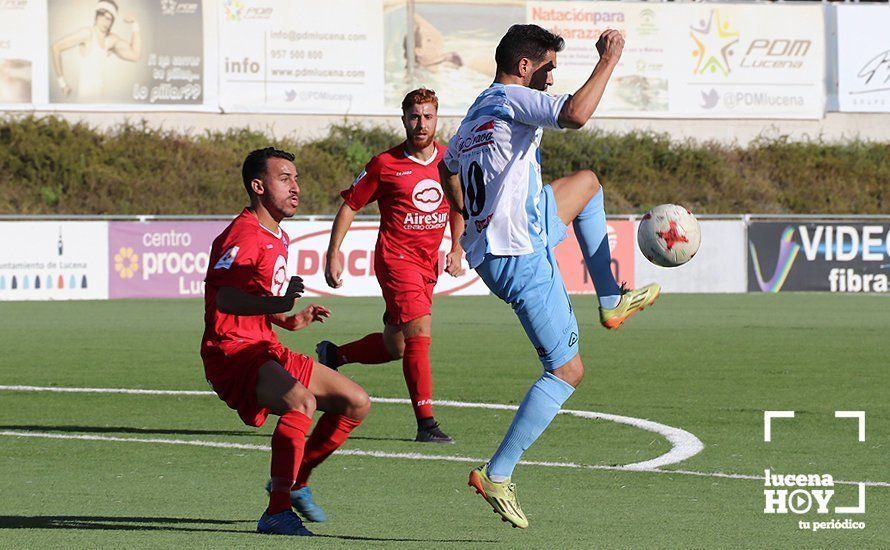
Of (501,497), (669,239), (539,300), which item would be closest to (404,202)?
(669,239)

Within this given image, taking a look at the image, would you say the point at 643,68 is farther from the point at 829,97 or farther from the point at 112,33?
the point at 112,33


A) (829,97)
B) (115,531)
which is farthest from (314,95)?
(115,531)

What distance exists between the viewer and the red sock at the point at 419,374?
984 cm

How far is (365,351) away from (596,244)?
3545 millimetres

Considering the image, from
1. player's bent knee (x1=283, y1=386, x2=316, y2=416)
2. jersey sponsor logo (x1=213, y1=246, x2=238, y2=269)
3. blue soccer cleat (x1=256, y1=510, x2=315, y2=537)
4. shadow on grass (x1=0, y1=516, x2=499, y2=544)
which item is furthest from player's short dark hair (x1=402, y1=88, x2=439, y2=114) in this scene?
blue soccer cleat (x1=256, y1=510, x2=315, y2=537)

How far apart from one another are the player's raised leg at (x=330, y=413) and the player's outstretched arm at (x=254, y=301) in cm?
54

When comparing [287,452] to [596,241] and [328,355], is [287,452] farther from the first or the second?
[328,355]

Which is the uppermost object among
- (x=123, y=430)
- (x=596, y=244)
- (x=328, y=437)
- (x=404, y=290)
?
(x=596, y=244)

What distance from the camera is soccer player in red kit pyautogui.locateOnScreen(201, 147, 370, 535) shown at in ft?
21.3

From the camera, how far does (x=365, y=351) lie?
10.4 metres

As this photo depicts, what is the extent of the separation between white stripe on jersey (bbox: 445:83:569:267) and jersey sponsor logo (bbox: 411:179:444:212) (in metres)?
3.61

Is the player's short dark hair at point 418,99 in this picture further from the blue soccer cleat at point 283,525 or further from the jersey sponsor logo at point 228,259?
the blue soccer cleat at point 283,525

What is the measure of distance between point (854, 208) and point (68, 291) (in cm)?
2712

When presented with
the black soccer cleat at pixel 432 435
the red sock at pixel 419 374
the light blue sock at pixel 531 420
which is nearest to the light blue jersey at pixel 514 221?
the light blue sock at pixel 531 420
